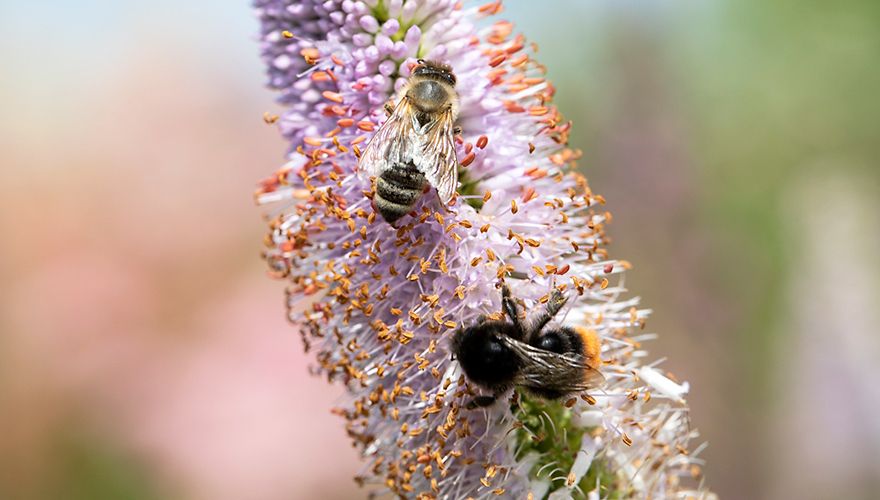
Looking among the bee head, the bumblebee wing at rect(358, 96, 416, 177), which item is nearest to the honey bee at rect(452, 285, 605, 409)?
the bumblebee wing at rect(358, 96, 416, 177)

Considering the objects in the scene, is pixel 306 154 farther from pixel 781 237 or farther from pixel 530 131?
pixel 781 237

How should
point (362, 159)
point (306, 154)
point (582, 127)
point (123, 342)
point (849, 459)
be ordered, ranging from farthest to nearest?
1. point (582, 127)
2. point (123, 342)
3. point (849, 459)
4. point (306, 154)
5. point (362, 159)

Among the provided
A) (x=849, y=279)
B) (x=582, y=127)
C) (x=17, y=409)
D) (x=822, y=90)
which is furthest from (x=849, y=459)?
(x=17, y=409)

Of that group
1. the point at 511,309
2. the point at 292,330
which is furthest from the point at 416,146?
the point at 292,330

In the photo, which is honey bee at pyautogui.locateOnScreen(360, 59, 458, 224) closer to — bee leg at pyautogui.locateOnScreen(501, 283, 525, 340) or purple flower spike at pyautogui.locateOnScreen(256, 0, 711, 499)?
purple flower spike at pyautogui.locateOnScreen(256, 0, 711, 499)

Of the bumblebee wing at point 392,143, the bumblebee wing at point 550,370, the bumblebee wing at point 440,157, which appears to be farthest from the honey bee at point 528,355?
the bumblebee wing at point 392,143

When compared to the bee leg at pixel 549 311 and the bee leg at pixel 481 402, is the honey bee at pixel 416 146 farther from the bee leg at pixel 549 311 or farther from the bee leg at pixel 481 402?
the bee leg at pixel 481 402
